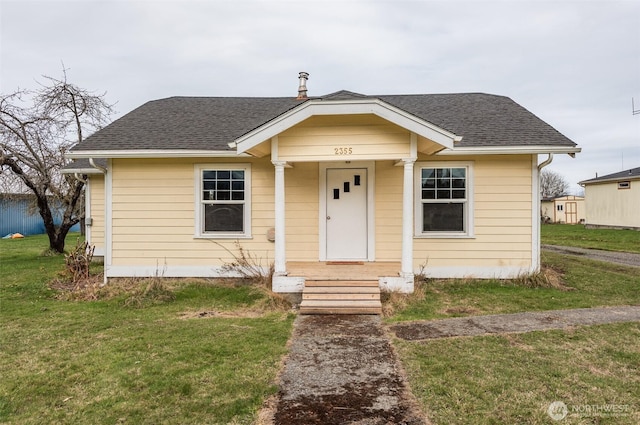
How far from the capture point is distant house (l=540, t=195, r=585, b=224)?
3338 cm

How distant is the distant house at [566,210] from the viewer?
33.4 metres

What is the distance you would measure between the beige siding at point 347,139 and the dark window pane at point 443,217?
1.89 meters

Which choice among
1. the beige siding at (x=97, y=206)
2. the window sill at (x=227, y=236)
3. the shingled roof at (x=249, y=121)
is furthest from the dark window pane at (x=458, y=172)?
the beige siding at (x=97, y=206)

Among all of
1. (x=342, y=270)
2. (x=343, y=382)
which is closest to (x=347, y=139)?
(x=342, y=270)

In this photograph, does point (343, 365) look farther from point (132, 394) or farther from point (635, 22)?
point (635, 22)

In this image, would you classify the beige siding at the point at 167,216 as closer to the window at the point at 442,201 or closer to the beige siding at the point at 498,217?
the window at the point at 442,201

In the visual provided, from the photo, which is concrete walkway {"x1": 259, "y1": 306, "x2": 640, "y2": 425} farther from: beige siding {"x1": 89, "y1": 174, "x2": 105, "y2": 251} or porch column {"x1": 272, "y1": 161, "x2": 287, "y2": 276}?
beige siding {"x1": 89, "y1": 174, "x2": 105, "y2": 251}

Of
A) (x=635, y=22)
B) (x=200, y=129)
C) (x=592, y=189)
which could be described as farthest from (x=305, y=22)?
(x=592, y=189)

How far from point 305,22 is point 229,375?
14.8 m

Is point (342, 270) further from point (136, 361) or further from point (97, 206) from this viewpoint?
point (97, 206)

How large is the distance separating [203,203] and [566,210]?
36673mm

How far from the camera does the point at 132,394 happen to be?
320 centimetres

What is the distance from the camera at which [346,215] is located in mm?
7926

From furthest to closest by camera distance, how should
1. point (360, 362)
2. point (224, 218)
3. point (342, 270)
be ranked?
point (224, 218)
point (342, 270)
point (360, 362)
